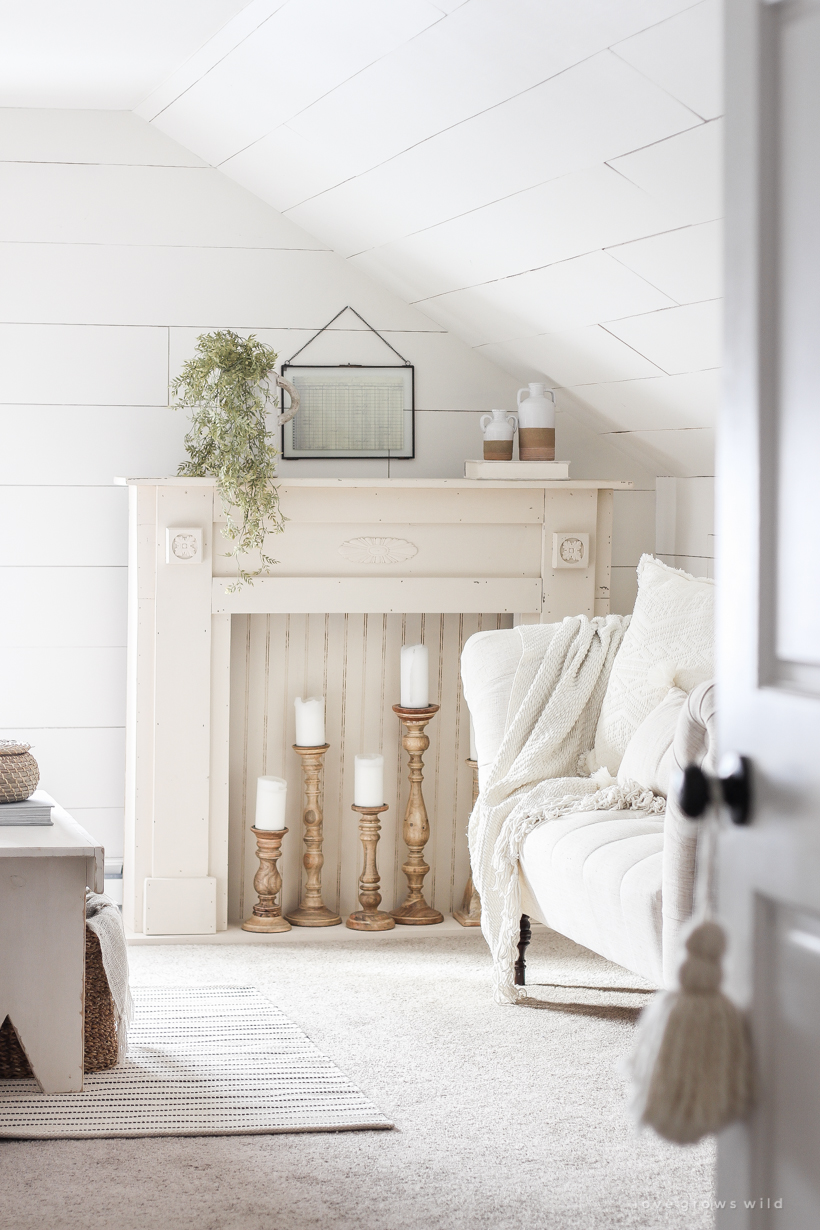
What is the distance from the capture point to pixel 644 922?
7.20 ft

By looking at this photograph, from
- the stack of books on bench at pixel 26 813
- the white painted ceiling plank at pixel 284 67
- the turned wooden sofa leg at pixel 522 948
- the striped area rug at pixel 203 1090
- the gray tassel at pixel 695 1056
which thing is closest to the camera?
the gray tassel at pixel 695 1056

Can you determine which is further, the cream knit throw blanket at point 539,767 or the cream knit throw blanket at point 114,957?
the cream knit throw blanket at point 539,767

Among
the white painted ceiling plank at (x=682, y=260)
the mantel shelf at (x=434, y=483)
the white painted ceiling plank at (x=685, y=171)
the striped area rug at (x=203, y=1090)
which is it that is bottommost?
the striped area rug at (x=203, y=1090)

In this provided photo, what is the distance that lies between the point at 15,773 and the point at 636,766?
1.29 m

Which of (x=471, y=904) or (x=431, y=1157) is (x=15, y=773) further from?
(x=471, y=904)

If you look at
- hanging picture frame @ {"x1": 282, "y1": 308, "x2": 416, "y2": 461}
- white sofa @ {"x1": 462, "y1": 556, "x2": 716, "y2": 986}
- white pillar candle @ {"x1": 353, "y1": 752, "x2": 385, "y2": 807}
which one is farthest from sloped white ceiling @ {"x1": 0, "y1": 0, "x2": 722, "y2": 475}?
white pillar candle @ {"x1": 353, "y1": 752, "x2": 385, "y2": 807}

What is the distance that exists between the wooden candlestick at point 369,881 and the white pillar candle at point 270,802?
21cm

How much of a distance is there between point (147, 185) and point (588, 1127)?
2.67 m

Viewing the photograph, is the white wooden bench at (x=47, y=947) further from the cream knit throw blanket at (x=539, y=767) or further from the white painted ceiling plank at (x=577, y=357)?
the white painted ceiling plank at (x=577, y=357)

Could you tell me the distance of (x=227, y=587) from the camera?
3.26 m

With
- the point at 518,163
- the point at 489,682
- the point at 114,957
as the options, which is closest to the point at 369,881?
the point at 489,682

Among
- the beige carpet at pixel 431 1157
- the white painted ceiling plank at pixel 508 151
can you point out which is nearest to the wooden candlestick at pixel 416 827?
the beige carpet at pixel 431 1157

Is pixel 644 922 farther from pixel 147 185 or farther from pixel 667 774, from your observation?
pixel 147 185

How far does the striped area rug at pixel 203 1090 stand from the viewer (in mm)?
2119
